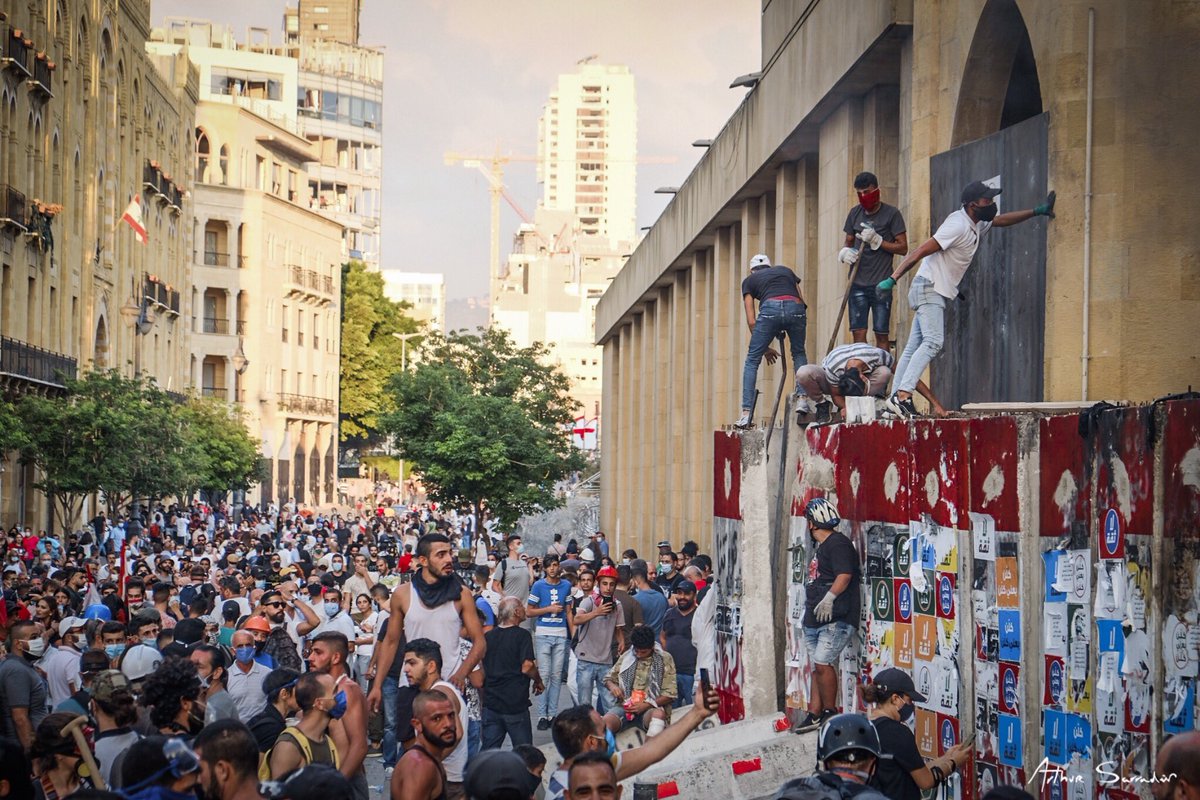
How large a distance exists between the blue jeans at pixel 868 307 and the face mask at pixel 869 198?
0.93 meters

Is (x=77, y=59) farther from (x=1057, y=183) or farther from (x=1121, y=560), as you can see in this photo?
(x=1121, y=560)

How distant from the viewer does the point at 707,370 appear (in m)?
31.0

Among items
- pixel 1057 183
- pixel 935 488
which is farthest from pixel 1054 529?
pixel 1057 183

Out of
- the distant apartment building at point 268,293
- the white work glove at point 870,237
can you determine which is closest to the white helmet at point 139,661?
the white work glove at point 870,237

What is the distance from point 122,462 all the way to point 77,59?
14.5 meters

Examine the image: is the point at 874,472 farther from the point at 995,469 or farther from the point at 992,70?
the point at 992,70

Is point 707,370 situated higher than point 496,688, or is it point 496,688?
Result: point 707,370

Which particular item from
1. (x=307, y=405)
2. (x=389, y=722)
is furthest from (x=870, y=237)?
(x=307, y=405)

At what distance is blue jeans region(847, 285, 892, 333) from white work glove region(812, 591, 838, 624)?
5035 millimetres

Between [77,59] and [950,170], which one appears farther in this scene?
[77,59]

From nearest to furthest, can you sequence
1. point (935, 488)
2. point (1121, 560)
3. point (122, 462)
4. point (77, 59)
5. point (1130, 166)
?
1. point (1121, 560)
2. point (935, 488)
3. point (1130, 166)
4. point (122, 462)
5. point (77, 59)

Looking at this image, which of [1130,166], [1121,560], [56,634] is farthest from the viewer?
[56,634]

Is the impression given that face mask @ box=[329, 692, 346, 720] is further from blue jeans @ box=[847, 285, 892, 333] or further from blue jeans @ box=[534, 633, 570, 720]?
blue jeans @ box=[534, 633, 570, 720]

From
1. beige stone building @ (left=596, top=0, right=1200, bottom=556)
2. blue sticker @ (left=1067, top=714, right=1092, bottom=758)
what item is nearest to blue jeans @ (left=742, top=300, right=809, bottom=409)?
beige stone building @ (left=596, top=0, right=1200, bottom=556)
